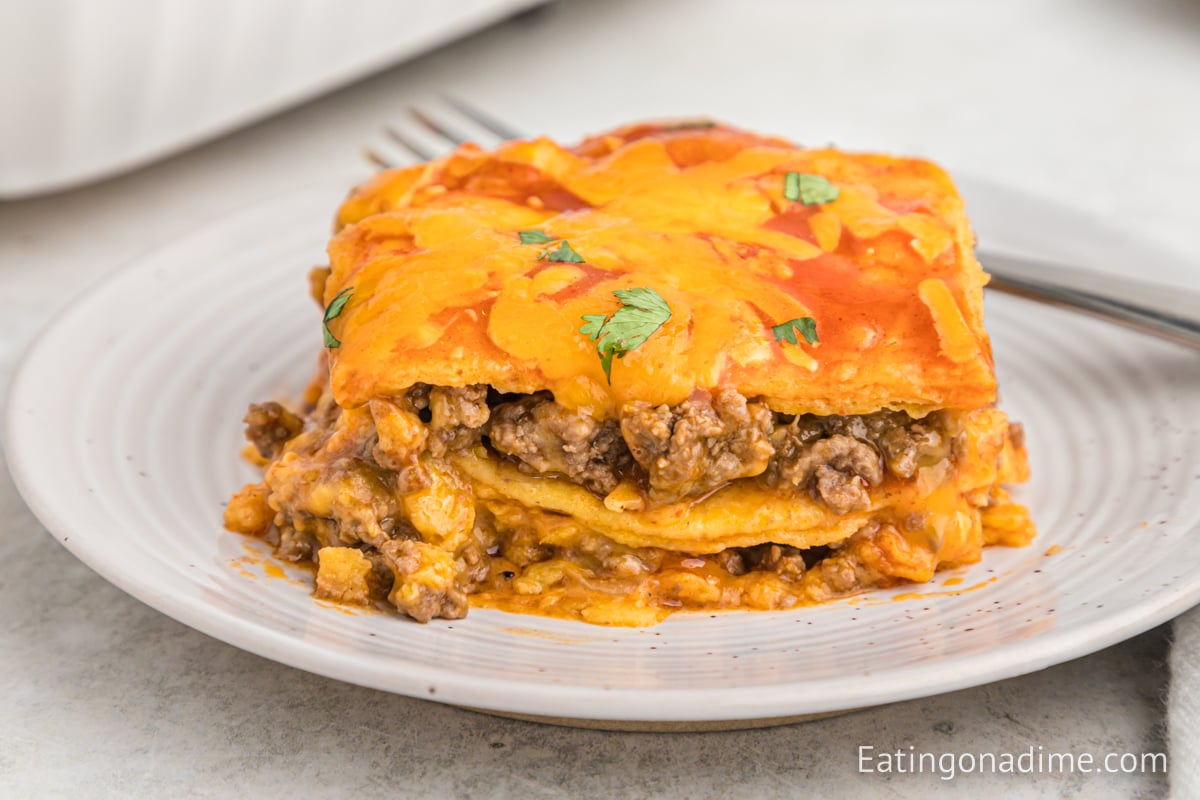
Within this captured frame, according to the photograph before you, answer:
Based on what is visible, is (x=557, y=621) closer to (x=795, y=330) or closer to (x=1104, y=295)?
(x=795, y=330)

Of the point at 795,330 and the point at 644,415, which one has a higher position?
the point at 795,330

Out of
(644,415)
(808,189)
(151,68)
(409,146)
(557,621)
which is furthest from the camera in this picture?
(151,68)

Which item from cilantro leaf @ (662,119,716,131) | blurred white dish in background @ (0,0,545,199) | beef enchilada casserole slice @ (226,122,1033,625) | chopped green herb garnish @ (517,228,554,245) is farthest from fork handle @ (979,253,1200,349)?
blurred white dish in background @ (0,0,545,199)

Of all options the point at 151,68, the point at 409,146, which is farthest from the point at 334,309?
the point at 151,68

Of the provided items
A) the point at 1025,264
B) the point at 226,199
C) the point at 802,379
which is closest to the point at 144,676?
the point at 802,379

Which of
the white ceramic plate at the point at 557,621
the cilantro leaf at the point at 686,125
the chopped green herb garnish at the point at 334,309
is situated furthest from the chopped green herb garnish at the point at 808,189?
the chopped green herb garnish at the point at 334,309

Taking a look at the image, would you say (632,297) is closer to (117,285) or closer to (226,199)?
(117,285)

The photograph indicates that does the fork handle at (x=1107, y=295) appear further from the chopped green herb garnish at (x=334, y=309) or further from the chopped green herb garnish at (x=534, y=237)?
the chopped green herb garnish at (x=334, y=309)
